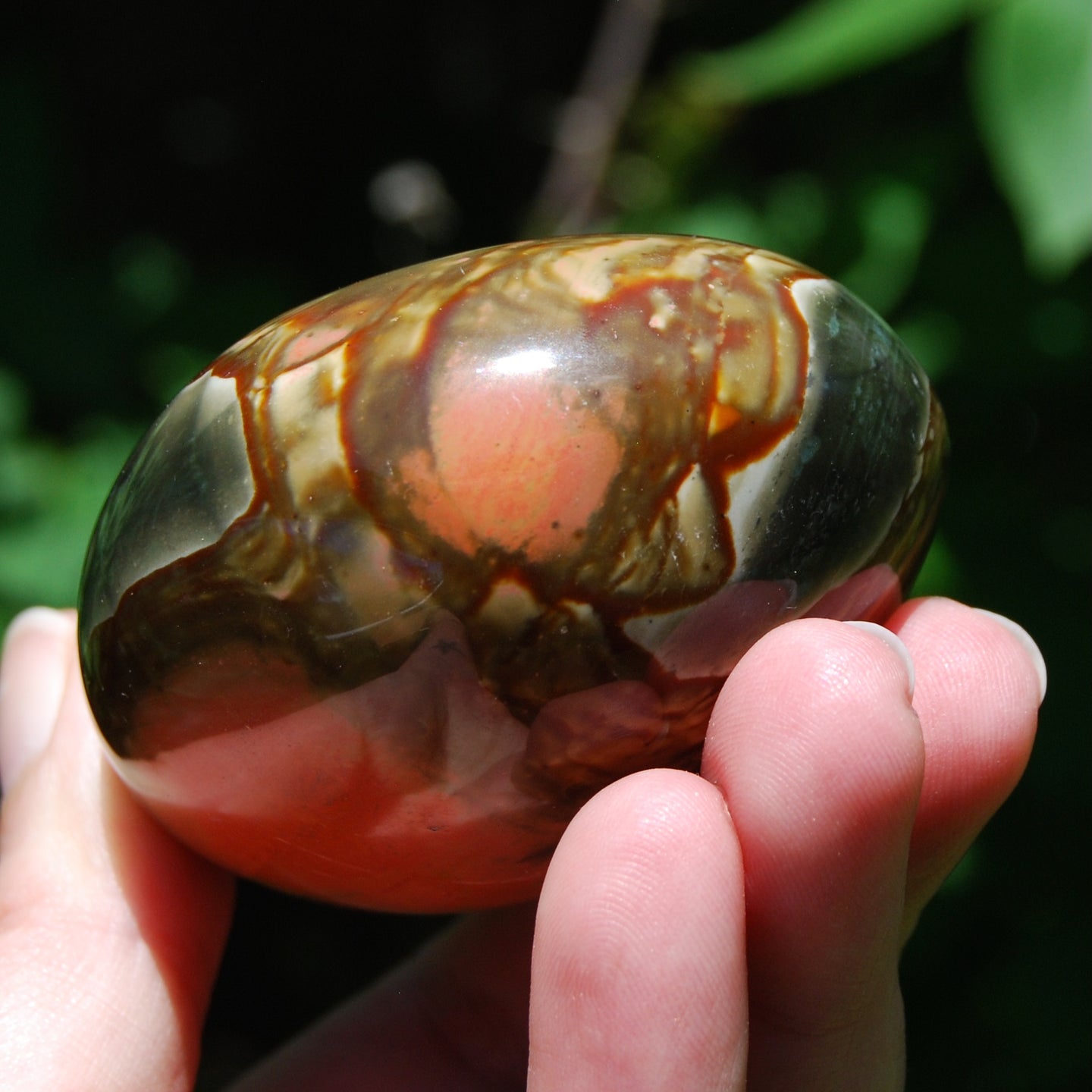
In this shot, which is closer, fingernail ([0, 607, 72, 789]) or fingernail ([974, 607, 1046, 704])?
fingernail ([974, 607, 1046, 704])

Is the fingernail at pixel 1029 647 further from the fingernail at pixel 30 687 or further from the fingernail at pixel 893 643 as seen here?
the fingernail at pixel 30 687

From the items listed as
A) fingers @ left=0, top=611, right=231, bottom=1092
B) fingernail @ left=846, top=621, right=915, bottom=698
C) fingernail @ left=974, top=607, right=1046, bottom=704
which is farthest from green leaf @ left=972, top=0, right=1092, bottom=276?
fingers @ left=0, top=611, right=231, bottom=1092

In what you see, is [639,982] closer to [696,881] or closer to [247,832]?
[696,881]

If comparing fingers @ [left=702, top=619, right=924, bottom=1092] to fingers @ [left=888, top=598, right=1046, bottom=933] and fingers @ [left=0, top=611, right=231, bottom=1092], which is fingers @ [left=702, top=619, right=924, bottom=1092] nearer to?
fingers @ [left=888, top=598, right=1046, bottom=933]

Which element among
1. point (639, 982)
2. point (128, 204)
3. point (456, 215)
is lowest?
point (128, 204)

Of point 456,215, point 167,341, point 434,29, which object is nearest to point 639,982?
point 167,341

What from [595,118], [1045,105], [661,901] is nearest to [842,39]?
[1045,105]
